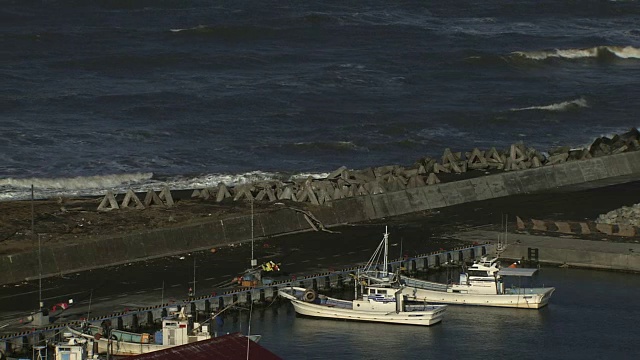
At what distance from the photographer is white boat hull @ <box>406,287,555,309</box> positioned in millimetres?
76125

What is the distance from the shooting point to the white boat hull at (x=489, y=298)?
250 ft

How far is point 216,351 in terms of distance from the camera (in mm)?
59062

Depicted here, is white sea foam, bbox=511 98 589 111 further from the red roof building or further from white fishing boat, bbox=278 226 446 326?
the red roof building

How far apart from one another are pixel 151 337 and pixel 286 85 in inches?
3134

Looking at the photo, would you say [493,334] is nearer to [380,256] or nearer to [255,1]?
[380,256]

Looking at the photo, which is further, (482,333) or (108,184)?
(108,184)

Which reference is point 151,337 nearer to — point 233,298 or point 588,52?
point 233,298

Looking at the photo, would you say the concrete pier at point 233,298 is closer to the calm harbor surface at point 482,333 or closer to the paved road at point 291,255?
the calm harbor surface at point 482,333

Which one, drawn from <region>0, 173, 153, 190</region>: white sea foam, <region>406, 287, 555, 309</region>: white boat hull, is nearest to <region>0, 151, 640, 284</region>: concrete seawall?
<region>406, 287, 555, 309</region>: white boat hull

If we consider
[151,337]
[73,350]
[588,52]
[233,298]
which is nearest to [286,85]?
[588,52]

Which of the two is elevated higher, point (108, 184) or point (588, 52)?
point (588, 52)

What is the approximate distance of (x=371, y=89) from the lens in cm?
14588

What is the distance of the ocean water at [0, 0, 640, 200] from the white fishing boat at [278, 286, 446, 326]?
32089 millimetres

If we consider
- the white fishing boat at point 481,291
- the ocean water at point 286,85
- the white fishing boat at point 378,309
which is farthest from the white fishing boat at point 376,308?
the ocean water at point 286,85
